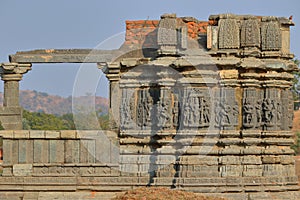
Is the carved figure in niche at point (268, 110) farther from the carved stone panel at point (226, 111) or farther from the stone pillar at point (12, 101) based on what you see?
the stone pillar at point (12, 101)

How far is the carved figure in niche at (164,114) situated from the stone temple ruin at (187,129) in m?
0.02

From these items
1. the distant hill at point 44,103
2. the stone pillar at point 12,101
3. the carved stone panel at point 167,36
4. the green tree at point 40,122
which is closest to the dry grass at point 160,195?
the carved stone panel at point 167,36

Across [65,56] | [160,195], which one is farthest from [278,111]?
[65,56]

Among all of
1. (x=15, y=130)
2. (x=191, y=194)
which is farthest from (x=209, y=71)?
(x=15, y=130)

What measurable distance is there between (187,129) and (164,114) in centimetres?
59

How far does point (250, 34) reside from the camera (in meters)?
18.8

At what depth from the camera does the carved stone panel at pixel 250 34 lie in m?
18.8

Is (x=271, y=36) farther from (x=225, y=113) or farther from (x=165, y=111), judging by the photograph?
(x=165, y=111)

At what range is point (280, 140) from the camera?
61.6ft

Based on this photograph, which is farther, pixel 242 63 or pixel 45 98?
pixel 45 98

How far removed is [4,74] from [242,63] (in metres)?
5.49

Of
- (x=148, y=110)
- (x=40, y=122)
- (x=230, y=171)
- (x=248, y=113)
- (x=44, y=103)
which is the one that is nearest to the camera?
(x=230, y=171)

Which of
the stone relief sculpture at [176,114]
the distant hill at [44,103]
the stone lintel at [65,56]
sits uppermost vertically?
the distant hill at [44,103]

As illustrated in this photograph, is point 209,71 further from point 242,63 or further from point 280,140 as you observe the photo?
point 280,140
